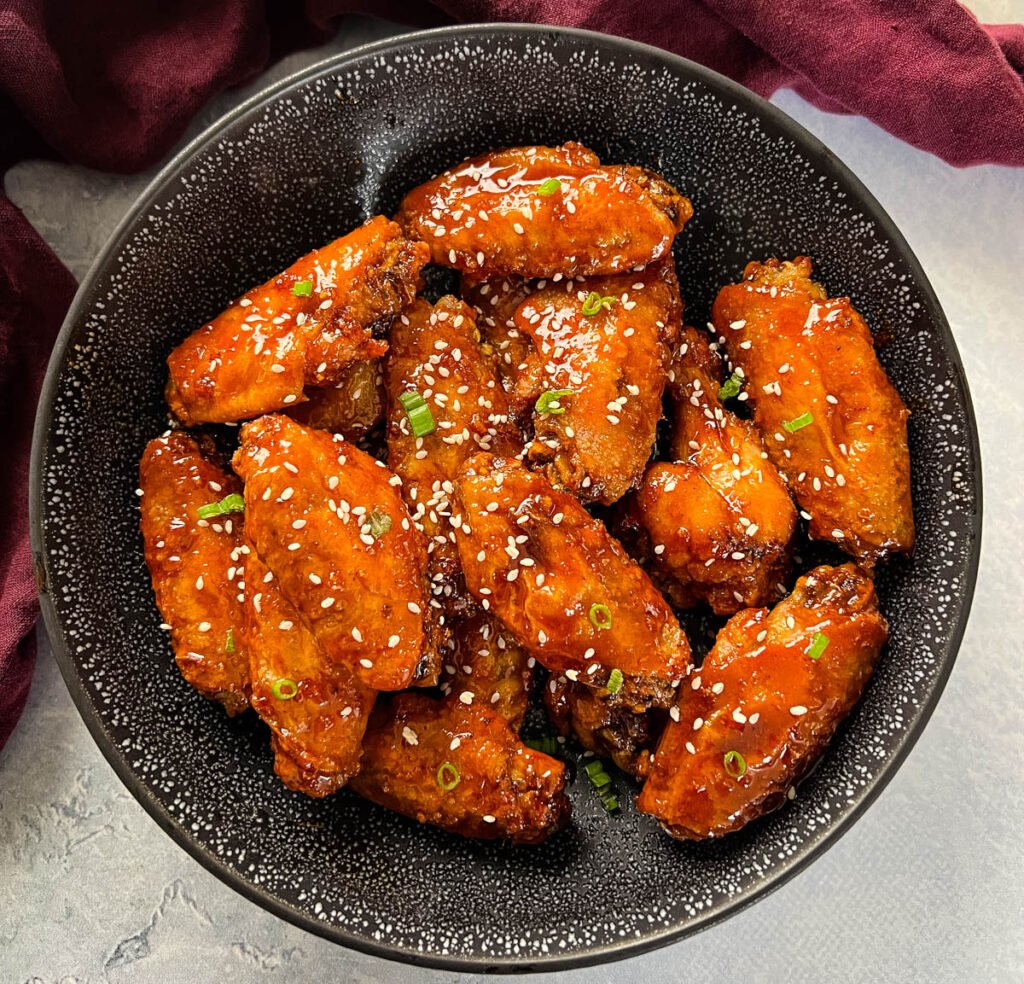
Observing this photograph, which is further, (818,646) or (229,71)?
(229,71)

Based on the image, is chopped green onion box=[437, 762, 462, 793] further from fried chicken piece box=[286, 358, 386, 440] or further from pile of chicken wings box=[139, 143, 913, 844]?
fried chicken piece box=[286, 358, 386, 440]

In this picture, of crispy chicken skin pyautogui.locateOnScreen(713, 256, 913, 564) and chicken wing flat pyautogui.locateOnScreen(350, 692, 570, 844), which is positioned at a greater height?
crispy chicken skin pyautogui.locateOnScreen(713, 256, 913, 564)

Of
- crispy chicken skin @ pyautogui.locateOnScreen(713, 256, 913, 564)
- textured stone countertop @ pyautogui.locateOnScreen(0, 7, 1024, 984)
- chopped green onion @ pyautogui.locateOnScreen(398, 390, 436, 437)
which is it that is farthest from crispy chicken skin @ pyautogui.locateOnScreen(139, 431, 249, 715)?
crispy chicken skin @ pyautogui.locateOnScreen(713, 256, 913, 564)

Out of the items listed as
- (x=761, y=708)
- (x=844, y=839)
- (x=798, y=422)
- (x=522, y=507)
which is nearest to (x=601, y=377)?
(x=522, y=507)

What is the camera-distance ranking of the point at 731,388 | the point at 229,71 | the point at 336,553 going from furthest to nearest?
the point at 229,71, the point at 731,388, the point at 336,553

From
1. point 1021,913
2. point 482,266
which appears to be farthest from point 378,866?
point 1021,913

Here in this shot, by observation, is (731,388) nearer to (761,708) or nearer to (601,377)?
(601,377)
